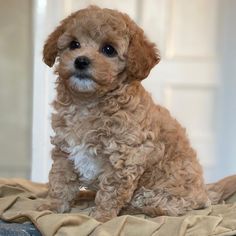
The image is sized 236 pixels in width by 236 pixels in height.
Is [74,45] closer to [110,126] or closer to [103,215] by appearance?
[110,126]

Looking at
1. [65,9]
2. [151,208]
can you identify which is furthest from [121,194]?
[65,9]

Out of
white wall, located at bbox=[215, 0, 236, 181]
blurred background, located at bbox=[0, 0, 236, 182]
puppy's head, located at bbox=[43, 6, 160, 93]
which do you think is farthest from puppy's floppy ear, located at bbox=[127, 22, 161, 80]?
white wall, located at bbox=[215, 0, 236, 181]

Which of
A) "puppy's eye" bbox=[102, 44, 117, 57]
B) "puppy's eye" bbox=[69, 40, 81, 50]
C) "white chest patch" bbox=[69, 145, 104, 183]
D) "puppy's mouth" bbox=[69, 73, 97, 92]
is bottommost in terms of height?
"white chest patch" bbox=[69, 145, 104, 183]

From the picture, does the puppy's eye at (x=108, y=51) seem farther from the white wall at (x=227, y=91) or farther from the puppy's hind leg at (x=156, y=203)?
the white wall at (x=227, y=91)

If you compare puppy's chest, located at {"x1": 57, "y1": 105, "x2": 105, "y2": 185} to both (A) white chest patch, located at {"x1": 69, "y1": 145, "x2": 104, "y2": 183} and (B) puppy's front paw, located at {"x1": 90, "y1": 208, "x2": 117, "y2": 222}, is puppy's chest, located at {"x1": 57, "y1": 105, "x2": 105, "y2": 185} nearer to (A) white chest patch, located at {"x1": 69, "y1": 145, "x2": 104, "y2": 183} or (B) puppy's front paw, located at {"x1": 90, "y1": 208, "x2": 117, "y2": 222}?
(A) white chest patch, located at {"x1": 69, "y1": 145, "x2": 104, "y2": 183}

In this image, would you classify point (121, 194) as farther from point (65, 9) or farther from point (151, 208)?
point (65, 9)

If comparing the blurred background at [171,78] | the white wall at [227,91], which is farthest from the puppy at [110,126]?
the white wall at [227,91]
